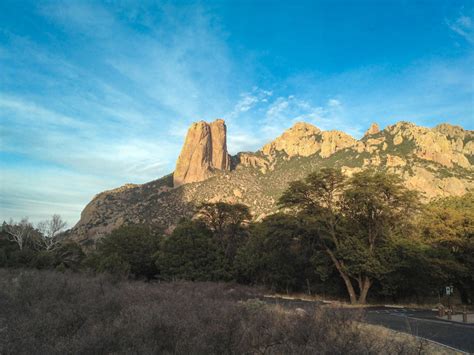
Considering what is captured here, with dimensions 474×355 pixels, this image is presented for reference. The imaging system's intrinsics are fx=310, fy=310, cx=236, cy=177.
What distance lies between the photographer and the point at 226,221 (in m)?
43.2

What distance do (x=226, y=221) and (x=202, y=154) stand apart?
8602cm

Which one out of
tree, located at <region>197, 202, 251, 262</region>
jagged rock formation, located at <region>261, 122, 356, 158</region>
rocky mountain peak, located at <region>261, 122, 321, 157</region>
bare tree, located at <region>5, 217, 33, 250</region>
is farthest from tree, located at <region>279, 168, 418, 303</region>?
rocky mountain peak, located at <region>261, 122, 321, 157</region>

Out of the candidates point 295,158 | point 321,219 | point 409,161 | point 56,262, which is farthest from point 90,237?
point 409,161

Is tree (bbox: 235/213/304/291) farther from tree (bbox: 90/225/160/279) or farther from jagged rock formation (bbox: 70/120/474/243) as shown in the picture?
jagged rock formation (bbox: 70/120/474/243)

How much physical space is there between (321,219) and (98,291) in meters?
19.0

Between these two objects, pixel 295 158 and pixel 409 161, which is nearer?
pixel 409 161

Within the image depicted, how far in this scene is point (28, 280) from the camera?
1266cm

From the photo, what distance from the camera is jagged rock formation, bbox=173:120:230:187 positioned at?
122750 millimetres

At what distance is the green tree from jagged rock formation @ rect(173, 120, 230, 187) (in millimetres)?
79991

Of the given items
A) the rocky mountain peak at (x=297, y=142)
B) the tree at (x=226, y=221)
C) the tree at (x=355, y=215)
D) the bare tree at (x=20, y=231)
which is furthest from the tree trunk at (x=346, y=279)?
the rocky mountain peak at (x=297, y=142)

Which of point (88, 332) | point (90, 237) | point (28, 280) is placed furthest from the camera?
point (90, 237)

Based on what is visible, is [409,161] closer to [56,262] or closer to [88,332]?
[56,262]

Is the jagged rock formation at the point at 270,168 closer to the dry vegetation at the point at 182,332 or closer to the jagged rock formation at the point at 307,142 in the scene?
the jagged rock formation at the point at 307,142

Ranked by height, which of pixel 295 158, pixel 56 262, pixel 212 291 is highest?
pixel 295 158
